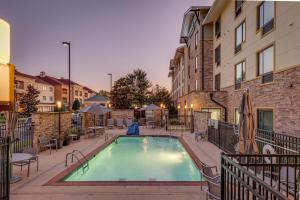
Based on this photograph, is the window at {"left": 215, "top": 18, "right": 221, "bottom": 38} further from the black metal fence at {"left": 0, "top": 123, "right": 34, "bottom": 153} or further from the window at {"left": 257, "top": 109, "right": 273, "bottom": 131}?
the black metal fence at {"left": 0, "top": 123, "right": 34, "bottom": 153}

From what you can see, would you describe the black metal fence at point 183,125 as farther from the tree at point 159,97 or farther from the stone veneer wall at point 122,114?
the tree at point 159,97

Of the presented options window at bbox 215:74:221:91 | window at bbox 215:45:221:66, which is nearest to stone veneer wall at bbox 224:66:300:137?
window at bbox 215:74:221:91

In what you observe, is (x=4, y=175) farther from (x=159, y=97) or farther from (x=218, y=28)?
(x=159, y=97)

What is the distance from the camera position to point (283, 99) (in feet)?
34.6

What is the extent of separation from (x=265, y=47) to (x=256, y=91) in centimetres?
264

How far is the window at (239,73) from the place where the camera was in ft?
50.7

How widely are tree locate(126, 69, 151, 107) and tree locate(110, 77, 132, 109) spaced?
65 cm

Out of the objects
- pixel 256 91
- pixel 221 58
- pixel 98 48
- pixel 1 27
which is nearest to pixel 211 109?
pixel 221 58

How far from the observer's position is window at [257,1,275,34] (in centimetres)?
1169

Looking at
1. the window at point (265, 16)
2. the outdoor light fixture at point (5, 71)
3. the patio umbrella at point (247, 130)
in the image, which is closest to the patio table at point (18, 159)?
the outdoor light fixture at point (5, 71)

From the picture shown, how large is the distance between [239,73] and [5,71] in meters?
16.7

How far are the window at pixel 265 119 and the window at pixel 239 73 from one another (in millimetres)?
3331

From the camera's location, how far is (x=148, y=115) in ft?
89.2

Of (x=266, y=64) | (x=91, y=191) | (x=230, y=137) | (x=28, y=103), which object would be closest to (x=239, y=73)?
(x=266, y=64)
